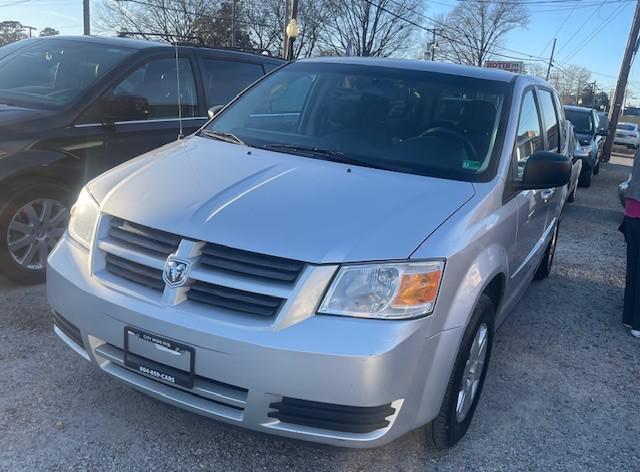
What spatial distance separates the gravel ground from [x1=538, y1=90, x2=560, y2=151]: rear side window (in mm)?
1427

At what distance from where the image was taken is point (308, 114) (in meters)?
3.84

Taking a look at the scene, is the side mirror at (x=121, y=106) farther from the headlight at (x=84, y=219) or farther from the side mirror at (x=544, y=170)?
the side mirror at (x=544, y=170)

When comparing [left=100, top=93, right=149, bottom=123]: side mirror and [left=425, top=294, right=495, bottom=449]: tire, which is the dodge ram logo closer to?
[left=425, top=294, right=495, bottom=449]: tire

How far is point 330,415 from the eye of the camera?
229 centimetres

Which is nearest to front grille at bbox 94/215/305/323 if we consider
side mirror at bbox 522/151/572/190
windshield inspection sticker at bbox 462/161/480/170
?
windshield inspection sticker at bbox 462/161/480/170

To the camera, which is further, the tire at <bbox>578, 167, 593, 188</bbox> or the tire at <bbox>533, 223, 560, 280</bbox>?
the tire at <bbox>578, 167, 593, 188</bbox>

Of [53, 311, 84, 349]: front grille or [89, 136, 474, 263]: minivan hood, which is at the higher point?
[89, 136, 474, 263]: minivan hood

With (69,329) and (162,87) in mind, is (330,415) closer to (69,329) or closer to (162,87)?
(69,329)

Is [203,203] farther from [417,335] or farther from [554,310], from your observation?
[554,310]

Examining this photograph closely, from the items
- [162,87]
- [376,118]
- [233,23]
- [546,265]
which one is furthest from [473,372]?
[233,23]

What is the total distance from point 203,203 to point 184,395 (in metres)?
0.79

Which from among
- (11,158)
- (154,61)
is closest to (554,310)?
(154,61)

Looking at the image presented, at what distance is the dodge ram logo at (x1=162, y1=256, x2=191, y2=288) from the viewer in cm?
239

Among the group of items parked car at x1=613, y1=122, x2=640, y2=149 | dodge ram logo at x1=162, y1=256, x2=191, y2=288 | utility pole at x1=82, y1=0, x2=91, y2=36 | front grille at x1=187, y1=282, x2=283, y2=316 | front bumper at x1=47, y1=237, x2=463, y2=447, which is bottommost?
parked car at x1=613, y1=122, x2=640, y2=149
